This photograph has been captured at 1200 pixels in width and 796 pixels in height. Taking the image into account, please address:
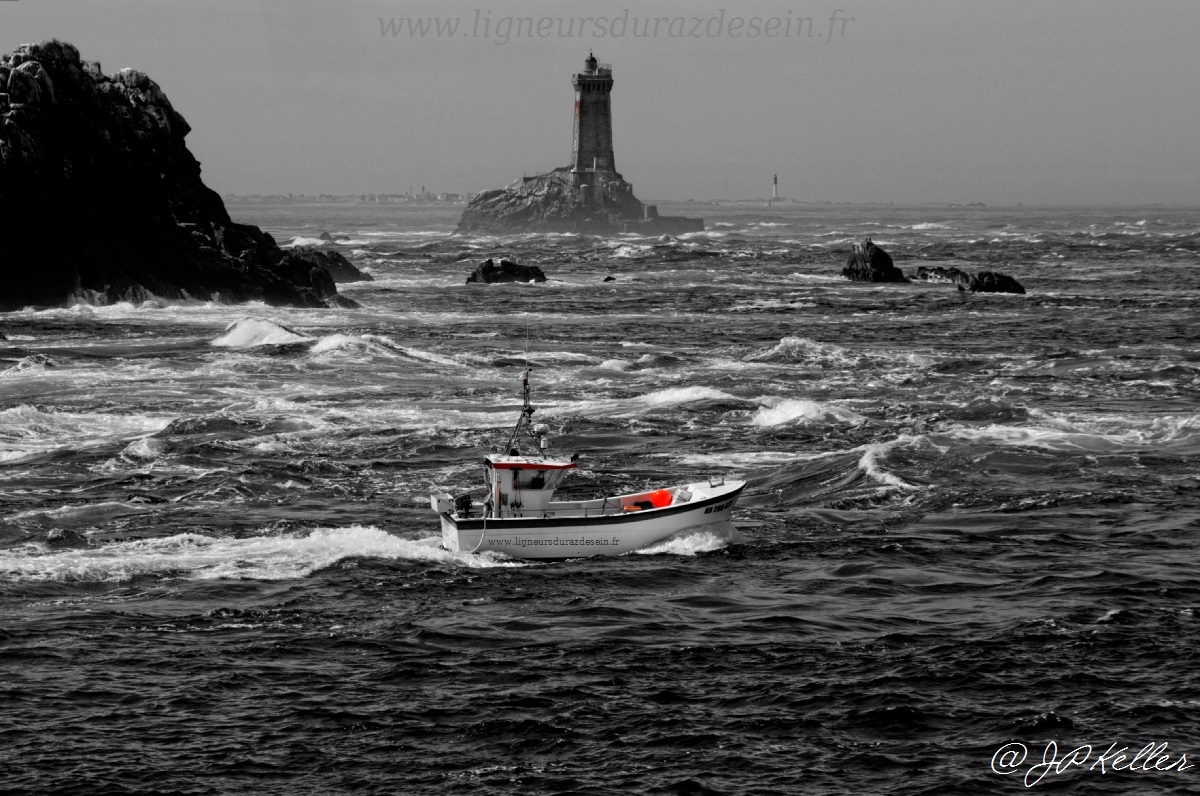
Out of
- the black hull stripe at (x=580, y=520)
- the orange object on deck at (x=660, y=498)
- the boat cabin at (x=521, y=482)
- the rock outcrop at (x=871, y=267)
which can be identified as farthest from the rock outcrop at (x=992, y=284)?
the boat cabin at (x=521, y=482)

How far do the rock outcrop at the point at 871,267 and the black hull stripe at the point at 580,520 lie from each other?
332 ft

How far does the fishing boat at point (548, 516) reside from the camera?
3794cm

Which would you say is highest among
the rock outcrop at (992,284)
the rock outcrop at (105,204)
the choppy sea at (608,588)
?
the rock outcrop at (105,204)

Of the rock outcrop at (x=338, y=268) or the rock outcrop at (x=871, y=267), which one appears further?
the rock outcrop at (x=871, y=267)

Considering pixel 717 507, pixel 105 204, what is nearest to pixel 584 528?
pixel 717 507

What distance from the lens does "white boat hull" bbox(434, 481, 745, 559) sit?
37.8 metres

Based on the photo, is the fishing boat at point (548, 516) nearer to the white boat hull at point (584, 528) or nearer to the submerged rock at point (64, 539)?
the white boat hull at point (584, 528)

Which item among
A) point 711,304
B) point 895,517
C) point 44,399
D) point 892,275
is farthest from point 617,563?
point 892,275

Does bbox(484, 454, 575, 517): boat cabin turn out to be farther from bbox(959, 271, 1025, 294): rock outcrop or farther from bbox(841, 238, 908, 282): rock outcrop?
bbox(841, 238, 908, 282): rock outcrop

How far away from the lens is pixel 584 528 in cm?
3828

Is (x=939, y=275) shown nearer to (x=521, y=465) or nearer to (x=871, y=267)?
(x=871, y=267)

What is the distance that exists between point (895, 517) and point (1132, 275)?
108916 mm

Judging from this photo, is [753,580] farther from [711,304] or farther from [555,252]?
[555,252]

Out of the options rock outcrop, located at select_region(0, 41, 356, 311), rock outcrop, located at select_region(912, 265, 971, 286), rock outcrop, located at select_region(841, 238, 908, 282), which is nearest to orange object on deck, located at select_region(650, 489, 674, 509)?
rock outcrop, located at select_region(0, 41, 356, 311)
